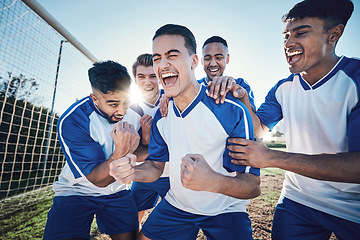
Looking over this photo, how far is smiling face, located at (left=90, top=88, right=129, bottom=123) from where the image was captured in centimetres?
207

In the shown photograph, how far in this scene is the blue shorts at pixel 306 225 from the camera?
4.67 ft

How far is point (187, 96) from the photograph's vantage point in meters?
1.75

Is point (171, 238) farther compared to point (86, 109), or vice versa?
point (86, 109)

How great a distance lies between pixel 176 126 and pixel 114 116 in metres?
0.85

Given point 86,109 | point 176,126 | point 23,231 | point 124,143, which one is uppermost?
point 86,109

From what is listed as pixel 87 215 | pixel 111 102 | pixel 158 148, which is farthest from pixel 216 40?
pixel 87 215

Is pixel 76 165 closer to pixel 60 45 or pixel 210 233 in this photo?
pixel 210 233

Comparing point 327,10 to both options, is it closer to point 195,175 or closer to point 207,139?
point 207,139

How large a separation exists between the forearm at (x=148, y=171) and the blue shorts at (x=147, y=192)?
2.15 ft

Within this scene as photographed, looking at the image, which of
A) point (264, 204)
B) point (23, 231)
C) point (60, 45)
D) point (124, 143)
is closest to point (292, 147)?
point (124, 143)

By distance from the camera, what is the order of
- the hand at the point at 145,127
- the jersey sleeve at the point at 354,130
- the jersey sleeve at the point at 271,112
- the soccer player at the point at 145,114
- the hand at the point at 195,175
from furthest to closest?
the soccer player at the point at 145,114 → the hand at the point at 145,127 → the jersey sleeve at the point at 271,112 → the jersey sleeve at the point at 354,130 → the hand at the point at 195,175

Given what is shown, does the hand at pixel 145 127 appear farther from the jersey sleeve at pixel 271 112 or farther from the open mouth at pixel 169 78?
the jersey sleeve at pixel 271 112

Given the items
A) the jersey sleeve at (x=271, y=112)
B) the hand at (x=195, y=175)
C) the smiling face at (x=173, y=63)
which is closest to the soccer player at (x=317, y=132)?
the jersey sleeve at (x=271, y=112)

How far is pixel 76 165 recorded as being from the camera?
1.92m
